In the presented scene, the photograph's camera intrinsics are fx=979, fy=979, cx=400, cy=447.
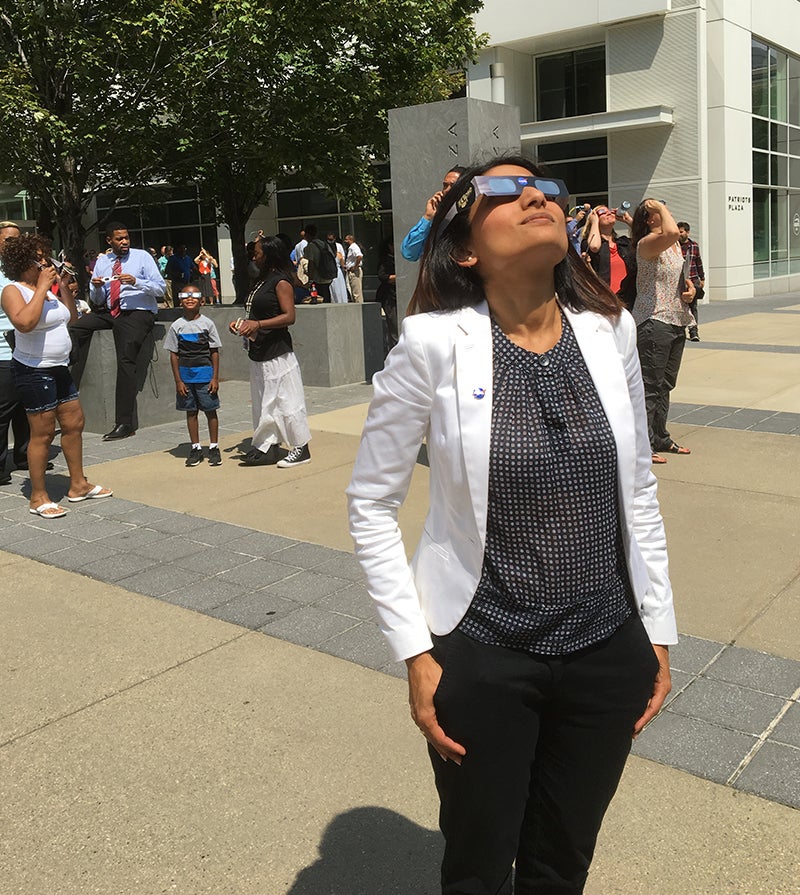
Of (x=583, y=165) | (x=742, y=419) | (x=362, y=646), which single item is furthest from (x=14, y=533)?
(x=583, y=165)

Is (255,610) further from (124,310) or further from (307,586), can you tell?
(124,310)

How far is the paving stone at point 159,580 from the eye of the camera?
16.5 feet

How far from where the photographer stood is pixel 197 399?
7941 millimetres

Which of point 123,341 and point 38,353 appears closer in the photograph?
point 38,353

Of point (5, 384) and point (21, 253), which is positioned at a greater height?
point (21, 253)

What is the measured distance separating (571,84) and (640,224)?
20.0 metres

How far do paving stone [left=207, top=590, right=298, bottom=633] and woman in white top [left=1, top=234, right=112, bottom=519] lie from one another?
7.22ft

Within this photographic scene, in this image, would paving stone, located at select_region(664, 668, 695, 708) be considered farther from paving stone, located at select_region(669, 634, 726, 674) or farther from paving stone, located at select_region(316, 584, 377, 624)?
paving stone, located at select_region(316, 584, 377, 624)

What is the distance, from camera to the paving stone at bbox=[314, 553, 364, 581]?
511 cm

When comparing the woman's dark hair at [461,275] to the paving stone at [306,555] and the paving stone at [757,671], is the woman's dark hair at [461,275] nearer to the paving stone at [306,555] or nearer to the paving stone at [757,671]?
the paving stone at [757,671]

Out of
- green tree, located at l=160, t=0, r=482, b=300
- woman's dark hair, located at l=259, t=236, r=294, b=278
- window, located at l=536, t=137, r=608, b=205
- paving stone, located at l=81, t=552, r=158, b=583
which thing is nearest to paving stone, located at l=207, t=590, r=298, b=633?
paving stone, located at l=81, t=552, r=158, b=583

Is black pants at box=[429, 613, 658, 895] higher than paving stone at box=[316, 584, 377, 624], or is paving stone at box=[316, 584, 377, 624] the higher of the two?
black pants at box=[429, 613, 658, 895]

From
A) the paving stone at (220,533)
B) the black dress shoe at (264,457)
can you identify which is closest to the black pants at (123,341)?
the black dress shoe at (264,457)

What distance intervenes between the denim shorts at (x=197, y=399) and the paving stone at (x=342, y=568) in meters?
2.86
